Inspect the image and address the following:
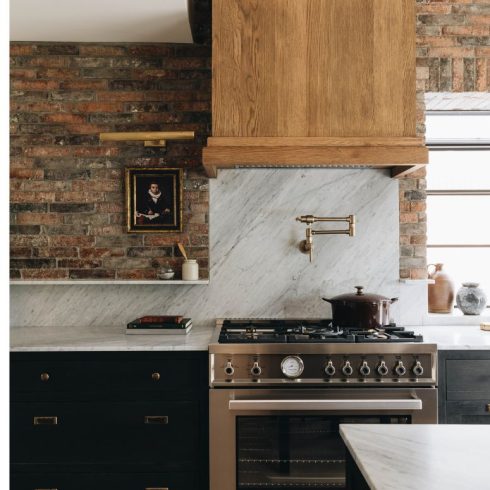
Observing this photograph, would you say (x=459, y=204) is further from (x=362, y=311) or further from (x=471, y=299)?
(x=362, y=311)

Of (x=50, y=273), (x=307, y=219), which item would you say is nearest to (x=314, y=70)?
(x=307, y=219)

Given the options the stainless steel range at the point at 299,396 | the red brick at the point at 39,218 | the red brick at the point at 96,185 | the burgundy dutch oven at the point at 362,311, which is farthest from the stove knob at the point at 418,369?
the red brick at the point at 39,218

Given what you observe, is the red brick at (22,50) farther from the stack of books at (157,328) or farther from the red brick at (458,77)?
the red brick at (458,77)

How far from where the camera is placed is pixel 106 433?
2.38 metres

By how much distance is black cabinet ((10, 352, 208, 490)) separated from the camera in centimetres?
238

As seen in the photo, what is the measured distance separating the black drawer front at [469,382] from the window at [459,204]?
1092 millimetres

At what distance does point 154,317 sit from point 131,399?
561 mm

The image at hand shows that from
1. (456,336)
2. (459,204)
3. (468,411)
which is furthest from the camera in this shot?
(459,204)

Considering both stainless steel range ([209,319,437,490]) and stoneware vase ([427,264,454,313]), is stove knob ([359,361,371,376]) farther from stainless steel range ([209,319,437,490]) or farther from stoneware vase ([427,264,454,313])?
stoneware vase ([427,264,454,313])

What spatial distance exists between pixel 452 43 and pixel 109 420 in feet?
9.47

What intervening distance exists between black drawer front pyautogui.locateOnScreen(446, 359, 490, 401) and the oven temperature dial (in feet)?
2.34

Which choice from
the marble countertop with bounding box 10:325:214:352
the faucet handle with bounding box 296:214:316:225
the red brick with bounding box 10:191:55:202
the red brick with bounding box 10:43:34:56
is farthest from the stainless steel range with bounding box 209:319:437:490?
the red brick with bounding box 10:43:34:56

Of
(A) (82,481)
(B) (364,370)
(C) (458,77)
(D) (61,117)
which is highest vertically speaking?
(C) (458,77)

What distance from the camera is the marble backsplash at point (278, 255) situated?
3059mm
